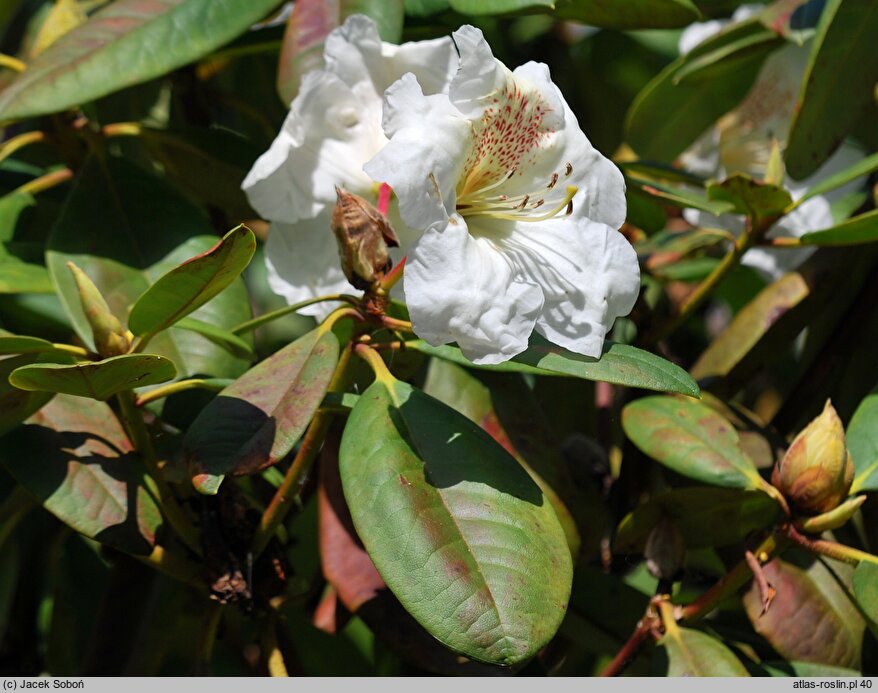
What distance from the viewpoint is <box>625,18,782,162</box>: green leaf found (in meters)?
1.31

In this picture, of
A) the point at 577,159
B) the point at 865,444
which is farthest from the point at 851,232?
the point at 577,159

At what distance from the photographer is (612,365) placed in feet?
2.65

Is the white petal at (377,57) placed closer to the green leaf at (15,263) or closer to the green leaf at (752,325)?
the green leaf at (15,263)

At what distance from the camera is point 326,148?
3.50ft

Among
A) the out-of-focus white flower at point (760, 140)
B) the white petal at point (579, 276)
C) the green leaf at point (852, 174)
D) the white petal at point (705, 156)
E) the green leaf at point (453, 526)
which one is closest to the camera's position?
the green leaf at point (453, 526)

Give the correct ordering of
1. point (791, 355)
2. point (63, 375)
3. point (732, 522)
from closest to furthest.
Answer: point (63, 375), point (732, 522), point (791, 355)

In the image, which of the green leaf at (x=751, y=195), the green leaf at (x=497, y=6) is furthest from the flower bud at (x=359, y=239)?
the green leaf at (x=751, y=195)

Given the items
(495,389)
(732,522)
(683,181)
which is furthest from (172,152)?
(732,522)

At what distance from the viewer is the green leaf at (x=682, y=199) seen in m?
1.09

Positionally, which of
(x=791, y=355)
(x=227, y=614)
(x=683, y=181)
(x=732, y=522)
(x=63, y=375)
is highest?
(x=63, y=375)

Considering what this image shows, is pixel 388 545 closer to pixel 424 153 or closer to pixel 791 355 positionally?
pixel 424 153

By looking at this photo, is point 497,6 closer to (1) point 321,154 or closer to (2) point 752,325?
(1) point 321,154

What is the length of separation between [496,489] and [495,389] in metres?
0.30

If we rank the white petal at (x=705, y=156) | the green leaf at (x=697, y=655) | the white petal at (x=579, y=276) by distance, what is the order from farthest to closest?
the white petal at (x=705, y=156)
the green leaf at (x=697, y=655)
the white petal at (x=579, y=276)
